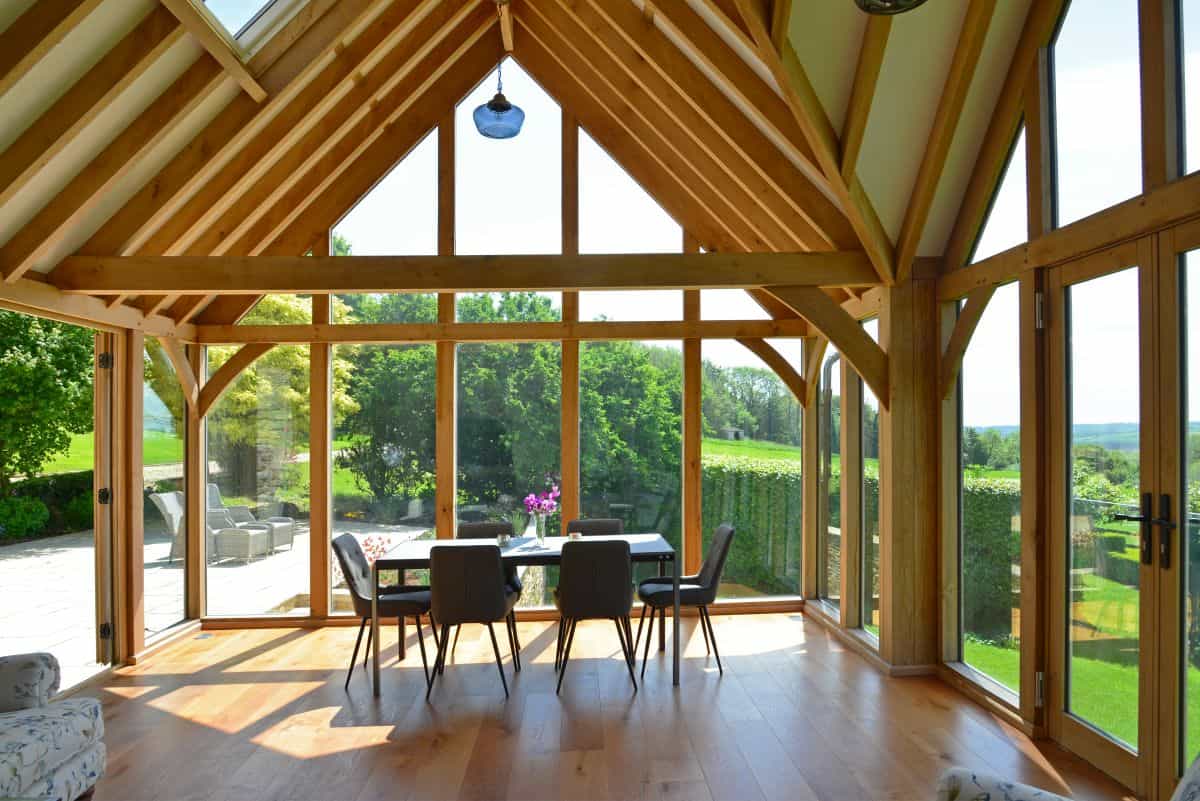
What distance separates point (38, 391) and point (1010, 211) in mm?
7015

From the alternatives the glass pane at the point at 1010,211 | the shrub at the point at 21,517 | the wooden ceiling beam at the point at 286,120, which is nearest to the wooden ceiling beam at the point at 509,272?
the wooden ceiling beam at the point at 286,120

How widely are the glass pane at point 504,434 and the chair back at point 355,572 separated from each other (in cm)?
149

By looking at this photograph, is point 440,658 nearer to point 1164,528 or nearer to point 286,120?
point 286,120

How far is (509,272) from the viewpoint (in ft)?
16.6

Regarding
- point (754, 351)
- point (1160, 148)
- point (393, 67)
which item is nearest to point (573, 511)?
point (754, 351)

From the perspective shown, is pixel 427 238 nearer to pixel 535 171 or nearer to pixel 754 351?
pixel 535 171

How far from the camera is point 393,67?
5570 mm

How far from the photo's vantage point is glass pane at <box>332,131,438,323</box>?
688 centimetres

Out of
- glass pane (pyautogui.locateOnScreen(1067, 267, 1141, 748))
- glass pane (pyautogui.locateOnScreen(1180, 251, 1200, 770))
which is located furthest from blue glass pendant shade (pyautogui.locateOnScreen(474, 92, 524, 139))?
glass pane (pyautogui.locateOnScreen(1180, 251, 1200, 770))

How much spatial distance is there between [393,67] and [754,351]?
3.65 metres

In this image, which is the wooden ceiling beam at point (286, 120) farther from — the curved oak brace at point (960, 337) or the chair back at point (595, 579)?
the curved oak brace at point (960, 337)

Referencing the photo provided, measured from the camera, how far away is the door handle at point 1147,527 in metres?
3.33

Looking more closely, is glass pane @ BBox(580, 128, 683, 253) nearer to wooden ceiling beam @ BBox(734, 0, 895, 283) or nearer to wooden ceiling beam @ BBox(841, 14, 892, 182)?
wooden ceiling beam @ BBox(734, 0, 895, 283)

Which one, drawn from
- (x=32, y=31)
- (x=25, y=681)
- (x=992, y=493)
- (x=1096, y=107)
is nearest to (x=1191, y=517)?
(x=992, y=493)
